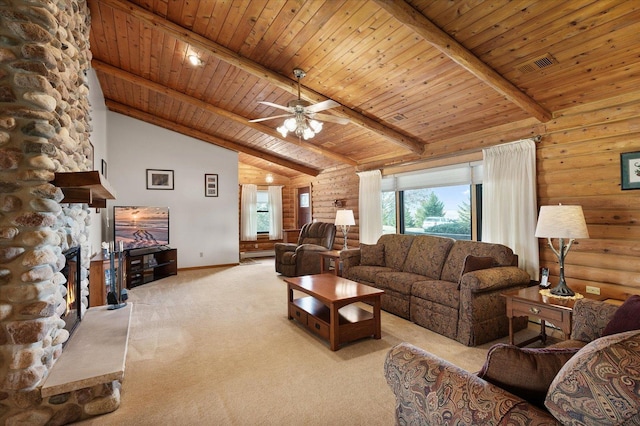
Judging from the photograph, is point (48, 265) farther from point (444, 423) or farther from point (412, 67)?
point (412, 67)

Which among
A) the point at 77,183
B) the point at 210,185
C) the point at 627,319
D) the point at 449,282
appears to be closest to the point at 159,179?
the point at 210,185

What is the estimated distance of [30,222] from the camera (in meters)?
1.95

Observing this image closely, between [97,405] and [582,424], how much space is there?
2.62 meters

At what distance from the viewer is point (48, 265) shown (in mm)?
2039

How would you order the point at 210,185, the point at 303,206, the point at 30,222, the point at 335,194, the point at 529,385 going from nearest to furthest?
the point at 529,385
the point at 30,222
the point at 210,185
the point at 335,194
the point at 303,206

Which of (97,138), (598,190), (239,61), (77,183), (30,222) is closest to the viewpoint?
(30,222)

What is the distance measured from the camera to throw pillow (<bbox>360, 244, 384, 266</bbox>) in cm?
479

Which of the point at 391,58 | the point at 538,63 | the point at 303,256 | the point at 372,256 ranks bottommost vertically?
the point at 303,256

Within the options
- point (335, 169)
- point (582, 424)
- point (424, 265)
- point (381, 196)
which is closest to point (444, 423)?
point (582, 424)

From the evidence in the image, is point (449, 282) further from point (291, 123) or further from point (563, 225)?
point (291, 123)

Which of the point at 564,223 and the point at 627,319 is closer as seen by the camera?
the point at 627,319

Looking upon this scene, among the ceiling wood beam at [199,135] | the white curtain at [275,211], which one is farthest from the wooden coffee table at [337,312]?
the white curtain at [275,211]

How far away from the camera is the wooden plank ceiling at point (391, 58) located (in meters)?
2.62

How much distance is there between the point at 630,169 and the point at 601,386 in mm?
3189
